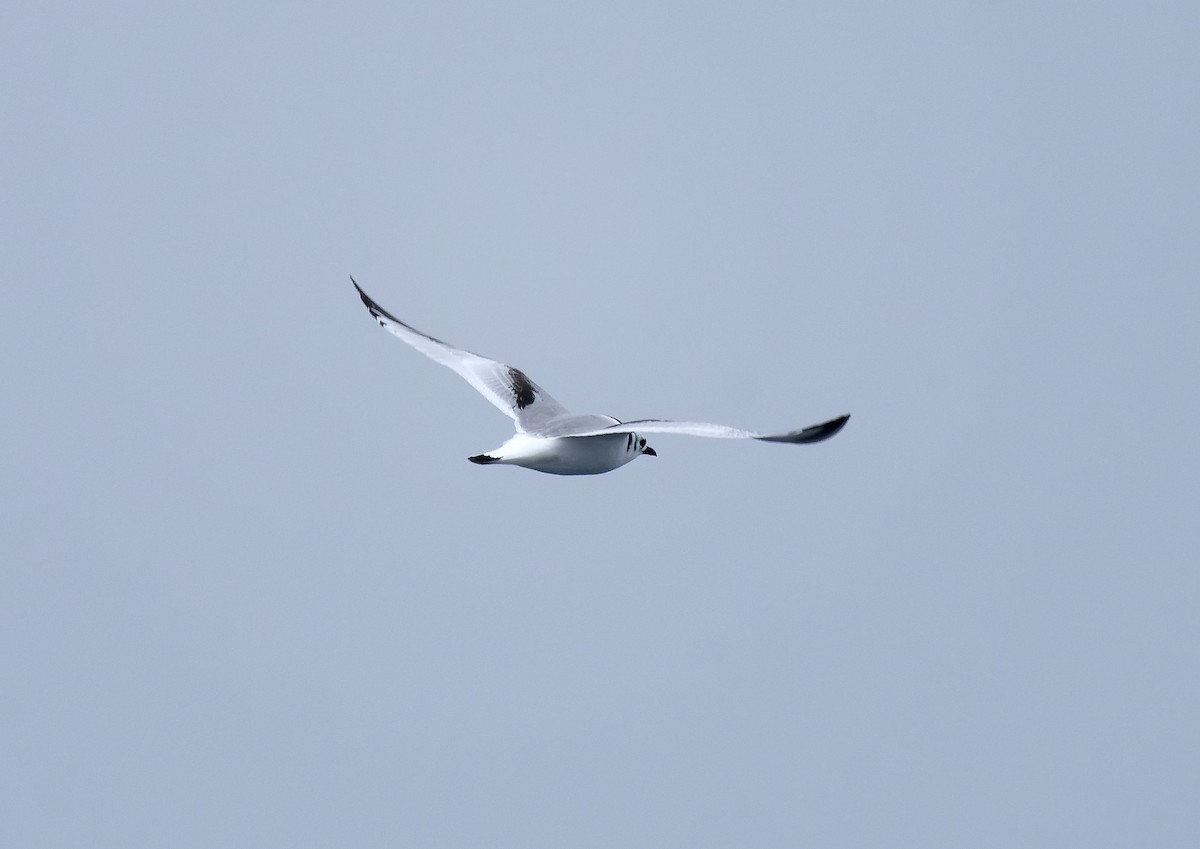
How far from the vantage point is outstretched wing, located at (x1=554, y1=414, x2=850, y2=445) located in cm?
1205

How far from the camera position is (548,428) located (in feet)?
53.0

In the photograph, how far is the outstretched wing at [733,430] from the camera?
12.1 m

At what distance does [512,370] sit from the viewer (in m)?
18.6

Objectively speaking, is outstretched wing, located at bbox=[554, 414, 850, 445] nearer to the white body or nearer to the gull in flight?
the gull in flight

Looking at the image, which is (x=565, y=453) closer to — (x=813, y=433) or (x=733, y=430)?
(x=733, y=430)

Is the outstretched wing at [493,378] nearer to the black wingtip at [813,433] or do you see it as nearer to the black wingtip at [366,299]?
the black wingtip at [366,299]

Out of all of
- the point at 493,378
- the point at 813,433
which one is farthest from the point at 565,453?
the point at 813,433

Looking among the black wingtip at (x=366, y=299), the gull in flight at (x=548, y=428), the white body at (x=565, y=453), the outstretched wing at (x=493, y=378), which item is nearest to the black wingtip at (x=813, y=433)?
the gull in flight at (x=548, y=428)

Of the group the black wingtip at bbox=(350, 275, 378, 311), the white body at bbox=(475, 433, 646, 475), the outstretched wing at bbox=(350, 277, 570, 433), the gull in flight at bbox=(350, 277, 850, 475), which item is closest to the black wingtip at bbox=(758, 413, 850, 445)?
the gull in flight at bbox=(350, 277, 850, 475)

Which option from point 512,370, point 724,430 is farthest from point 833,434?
point 512,370

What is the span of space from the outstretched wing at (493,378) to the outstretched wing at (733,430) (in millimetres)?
3286

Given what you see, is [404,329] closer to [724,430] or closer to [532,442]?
[532,442]

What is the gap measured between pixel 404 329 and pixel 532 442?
443cm

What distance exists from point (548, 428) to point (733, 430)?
4.00m
